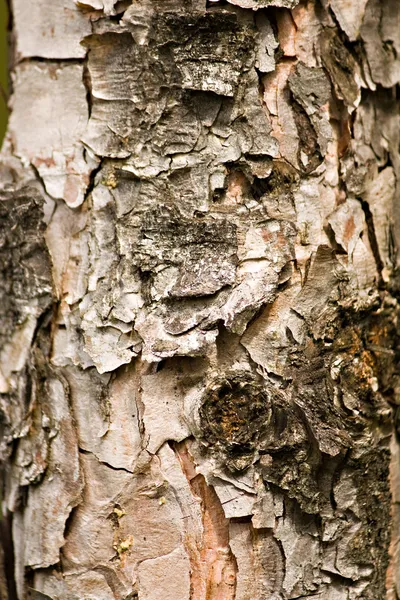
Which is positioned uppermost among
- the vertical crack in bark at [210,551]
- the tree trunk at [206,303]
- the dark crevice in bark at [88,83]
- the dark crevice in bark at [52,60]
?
the dark crevice in bark at [52,60]

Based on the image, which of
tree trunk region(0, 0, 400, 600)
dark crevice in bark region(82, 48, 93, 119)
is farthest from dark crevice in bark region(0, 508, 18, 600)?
dark crevice in bark region(82, 48, 93, 119)

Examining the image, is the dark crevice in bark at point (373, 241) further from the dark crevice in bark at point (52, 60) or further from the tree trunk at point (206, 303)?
the dark crevice in bark at point (52, 60)

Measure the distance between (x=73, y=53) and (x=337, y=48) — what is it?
1.23ft

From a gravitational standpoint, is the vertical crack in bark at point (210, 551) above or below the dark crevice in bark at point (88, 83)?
below

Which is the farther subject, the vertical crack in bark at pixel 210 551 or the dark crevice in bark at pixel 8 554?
the dark crevice in bark at pixel 8 554

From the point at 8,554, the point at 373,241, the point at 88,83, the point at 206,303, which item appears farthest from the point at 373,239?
the point at 8,554

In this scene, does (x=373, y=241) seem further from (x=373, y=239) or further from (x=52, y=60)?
(x=52, y=60)

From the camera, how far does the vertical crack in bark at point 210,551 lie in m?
0.96

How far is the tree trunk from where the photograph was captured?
935 millimetres

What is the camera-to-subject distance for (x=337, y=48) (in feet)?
3.30

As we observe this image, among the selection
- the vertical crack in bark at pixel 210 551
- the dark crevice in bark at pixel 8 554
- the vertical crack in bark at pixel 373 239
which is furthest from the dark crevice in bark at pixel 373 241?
the dark crevice in bark at pixel 8 554

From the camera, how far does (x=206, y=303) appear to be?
93 centimetres

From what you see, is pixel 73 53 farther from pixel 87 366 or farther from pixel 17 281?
pixel 87 366

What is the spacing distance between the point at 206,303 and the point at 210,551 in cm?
34
